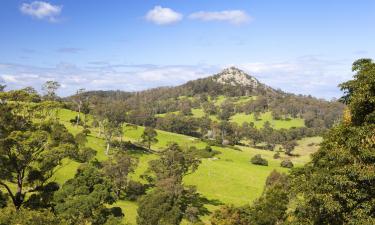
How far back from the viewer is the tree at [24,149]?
42.7 m

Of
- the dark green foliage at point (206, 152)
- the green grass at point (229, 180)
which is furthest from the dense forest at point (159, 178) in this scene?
the dark green foliage at point (206, 152)

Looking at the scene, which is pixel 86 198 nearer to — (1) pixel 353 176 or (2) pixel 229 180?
(1) pixel 353 176

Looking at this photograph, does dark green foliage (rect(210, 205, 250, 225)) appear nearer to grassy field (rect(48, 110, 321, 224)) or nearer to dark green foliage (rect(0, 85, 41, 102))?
grassy field (rect(48, 110, 321, 224))

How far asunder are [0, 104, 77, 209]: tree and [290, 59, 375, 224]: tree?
2962cm

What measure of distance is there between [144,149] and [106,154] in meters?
18.8

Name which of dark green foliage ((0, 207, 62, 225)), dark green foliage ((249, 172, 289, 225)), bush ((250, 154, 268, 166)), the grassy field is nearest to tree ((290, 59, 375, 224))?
dark green foliage ((0, 207, 62, 225))

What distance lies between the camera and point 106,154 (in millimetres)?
104688

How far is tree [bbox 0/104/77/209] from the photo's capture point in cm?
4266

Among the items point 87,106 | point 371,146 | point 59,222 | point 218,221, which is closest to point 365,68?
point 371,146

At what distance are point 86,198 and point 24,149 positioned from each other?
12017mm

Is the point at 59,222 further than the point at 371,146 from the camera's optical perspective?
Yes

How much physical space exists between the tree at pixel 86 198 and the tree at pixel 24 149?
4.17m

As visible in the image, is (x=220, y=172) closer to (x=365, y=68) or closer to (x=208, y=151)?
(x=208, y=151)

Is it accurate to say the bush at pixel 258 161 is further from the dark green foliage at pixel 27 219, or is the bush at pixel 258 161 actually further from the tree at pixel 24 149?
the dark green foliage at pixel 27 219
